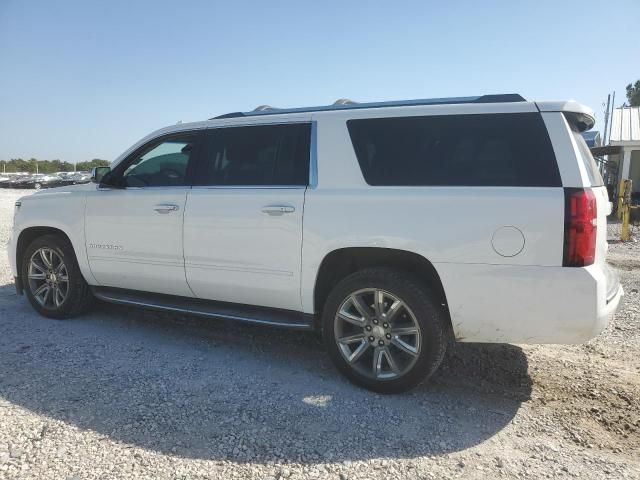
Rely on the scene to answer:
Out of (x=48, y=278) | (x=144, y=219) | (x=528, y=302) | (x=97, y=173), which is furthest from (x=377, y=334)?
(x=48, y=278)

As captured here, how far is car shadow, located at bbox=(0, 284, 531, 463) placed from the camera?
114 inches

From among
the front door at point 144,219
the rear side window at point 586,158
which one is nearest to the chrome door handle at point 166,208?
the front door at point 144,219

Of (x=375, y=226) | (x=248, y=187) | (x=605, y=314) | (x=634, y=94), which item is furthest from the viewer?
(x=634, y=94)

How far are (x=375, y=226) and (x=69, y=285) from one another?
10.7ft

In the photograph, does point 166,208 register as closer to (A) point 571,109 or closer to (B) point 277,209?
(B) point 277,209

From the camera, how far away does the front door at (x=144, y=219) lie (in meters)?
4.25

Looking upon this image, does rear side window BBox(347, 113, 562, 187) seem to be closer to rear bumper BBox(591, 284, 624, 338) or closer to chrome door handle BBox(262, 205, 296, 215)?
chrome door handle BBox(262, 205, 296, 215)

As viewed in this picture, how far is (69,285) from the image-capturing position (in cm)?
491

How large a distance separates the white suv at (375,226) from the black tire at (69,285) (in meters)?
0.30

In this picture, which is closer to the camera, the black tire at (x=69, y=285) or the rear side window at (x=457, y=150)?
the rear side window at (x=457, y=150)

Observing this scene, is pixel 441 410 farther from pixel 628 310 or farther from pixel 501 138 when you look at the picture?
pixel 628 310

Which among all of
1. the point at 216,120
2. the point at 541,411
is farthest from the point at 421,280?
the point at 216,120

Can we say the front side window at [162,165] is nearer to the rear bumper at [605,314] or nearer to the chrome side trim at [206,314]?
the chrome side trim at [206,314]

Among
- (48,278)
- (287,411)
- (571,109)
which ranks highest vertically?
(571,109)
